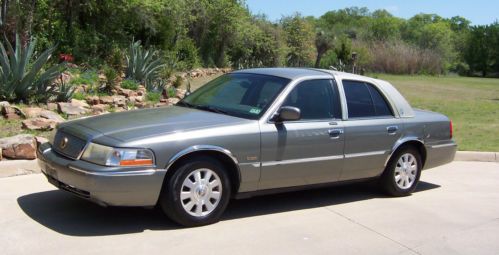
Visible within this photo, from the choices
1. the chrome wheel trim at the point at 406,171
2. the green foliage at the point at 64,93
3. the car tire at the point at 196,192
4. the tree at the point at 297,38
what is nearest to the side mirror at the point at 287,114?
the car tire at the point at 196,192

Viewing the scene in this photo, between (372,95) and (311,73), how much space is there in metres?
0.91

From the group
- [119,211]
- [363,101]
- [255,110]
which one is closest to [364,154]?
[363,101]

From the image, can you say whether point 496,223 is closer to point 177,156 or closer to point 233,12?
point 177,156

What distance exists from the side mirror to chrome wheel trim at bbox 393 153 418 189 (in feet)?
6.32

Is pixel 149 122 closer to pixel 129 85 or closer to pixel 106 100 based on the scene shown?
pixel 106 100

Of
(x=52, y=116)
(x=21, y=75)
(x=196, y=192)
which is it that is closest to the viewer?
(x=196, y=192)

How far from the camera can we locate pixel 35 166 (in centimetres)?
756

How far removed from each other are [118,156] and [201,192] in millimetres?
880

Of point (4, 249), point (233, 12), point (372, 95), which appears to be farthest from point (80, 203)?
point (233, 12)

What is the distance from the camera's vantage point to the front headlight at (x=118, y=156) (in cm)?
518

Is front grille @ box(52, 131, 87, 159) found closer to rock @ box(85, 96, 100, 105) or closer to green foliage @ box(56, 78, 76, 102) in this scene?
green foliage @ box(56, 78, 76, 102)

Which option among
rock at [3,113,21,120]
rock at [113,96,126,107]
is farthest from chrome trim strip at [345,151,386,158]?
rock at [113,96,126,107]

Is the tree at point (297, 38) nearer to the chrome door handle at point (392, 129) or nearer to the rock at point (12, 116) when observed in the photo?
the rock at point (12, 116)

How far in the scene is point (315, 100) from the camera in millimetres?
6609
